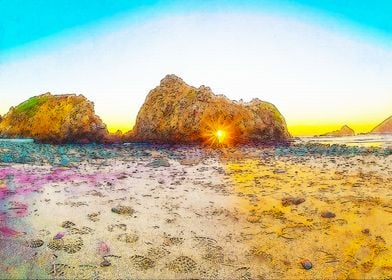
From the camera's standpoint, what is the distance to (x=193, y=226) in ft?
25.5

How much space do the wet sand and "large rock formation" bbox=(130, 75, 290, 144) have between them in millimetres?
15515

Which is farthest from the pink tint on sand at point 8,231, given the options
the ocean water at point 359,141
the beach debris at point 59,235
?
the ocean water at point 359,141

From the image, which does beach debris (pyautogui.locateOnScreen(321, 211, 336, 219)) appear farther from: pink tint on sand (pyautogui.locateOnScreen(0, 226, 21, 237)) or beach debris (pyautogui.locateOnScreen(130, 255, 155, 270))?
pink tint on sand (pyautogui.locateOnScreen(0, 226, 21, 237))

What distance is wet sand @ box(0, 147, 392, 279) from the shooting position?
6.30 m

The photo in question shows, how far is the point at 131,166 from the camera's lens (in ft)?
46.7

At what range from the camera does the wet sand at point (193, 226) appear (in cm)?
630

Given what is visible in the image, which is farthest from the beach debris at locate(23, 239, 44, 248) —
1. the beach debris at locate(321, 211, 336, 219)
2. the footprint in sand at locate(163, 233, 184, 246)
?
the beach debris at locate(321, 211, 336, 219)

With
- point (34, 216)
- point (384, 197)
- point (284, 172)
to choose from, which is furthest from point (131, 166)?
point (384, 197)

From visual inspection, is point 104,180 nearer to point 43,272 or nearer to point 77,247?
point 77,247

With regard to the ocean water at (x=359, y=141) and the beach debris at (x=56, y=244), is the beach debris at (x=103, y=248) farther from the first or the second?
the ocean water at (x=359, y=141)

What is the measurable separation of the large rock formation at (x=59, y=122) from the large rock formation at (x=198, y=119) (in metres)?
3.39

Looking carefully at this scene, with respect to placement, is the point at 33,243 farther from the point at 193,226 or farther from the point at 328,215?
the point at 328,215

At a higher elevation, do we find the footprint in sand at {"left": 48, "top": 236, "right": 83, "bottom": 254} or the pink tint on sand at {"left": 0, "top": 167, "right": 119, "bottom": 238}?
the pink tint on sand at {"left": 0, "top": 167, "right": 119, "bottom": 238}

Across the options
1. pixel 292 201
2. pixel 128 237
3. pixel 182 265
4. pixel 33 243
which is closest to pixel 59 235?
pixel 33 243
